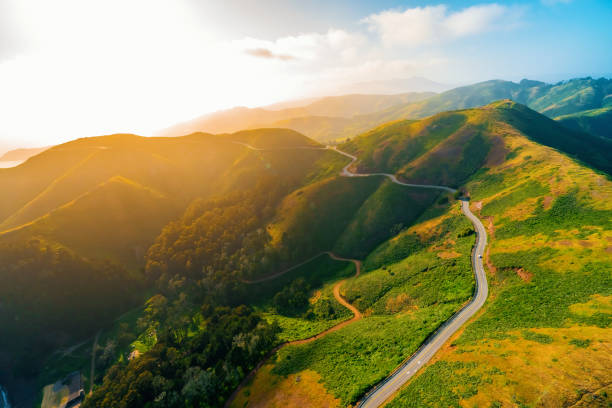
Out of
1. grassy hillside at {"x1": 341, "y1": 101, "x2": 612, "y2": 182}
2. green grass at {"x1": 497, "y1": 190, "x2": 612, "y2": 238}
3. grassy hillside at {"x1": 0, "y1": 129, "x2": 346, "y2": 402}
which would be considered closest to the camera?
green grass at {"x1": 497, "y1": 190, "x2": 612, "y2": 238}

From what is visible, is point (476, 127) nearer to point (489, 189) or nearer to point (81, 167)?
point (489, 189)

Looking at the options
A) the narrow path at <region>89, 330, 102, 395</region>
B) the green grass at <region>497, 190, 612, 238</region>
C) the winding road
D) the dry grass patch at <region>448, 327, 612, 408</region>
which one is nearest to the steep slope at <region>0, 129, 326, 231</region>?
the narrow path at <region>89, 330, 102, 395</region>

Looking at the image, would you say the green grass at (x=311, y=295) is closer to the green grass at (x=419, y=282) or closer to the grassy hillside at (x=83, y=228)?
the green grass at (x=419, y=282)

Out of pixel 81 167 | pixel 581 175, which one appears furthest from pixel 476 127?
pixel 81 167

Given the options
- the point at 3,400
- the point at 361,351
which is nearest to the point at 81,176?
the point at 3,400

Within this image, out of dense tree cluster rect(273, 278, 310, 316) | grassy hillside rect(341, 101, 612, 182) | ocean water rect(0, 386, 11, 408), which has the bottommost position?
ocean water rect(0, 386, 11, 408)

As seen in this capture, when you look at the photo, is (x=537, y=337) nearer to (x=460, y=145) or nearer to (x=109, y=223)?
(x=460, y=145)

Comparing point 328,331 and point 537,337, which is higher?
point 537,337

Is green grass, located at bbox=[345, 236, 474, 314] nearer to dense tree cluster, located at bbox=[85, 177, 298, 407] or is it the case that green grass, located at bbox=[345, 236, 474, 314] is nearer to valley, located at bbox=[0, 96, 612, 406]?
valley, located at bbox=[0, 96, 612, 406]

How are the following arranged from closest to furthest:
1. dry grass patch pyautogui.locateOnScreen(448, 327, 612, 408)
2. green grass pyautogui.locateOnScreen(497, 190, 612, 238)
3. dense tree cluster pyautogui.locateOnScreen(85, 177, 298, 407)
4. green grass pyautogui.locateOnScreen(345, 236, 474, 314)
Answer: dry grass patch pyautogui.locateOnScreen(448, 327, 612, 408), dense tree cluster pyautogui.locateOnScreen(85, 177, 298, 407), green grass pyautogui.locateOnScreen(497, 190, 612, 238), green grass pyautogui.locateOnScreen(345, 236, 474, 314)

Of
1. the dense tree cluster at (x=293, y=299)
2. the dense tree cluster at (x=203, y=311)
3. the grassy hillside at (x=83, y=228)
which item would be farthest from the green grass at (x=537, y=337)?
the grassy hillside at (x=83, y=228)
